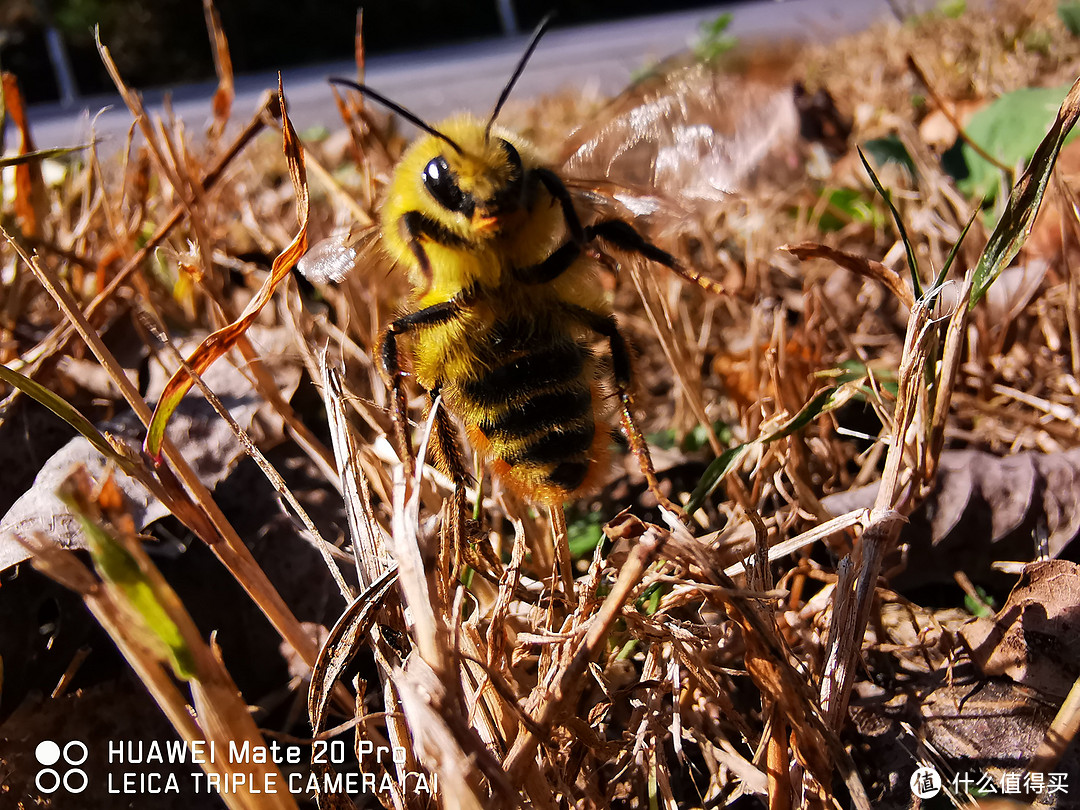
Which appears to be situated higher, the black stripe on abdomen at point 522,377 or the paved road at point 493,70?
the paved road at point 493,70

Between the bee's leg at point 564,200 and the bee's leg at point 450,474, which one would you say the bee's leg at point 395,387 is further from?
the bee's leg at point 564,200

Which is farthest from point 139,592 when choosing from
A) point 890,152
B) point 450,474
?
point 890,152

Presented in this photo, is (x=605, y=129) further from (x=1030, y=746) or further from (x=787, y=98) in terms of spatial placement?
(x=787, y=98)

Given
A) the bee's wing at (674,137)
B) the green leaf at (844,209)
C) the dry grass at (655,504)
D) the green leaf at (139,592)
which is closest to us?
the green leaf at (139,592)

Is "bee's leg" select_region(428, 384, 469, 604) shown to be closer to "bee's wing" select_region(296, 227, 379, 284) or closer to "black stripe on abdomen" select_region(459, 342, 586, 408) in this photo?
"black stripe on abdomen" select_region(459, 342, 586, 408)

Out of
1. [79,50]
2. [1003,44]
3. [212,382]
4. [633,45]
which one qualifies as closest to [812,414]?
[212,382]

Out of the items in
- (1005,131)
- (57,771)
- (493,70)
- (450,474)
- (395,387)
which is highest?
(493,70)

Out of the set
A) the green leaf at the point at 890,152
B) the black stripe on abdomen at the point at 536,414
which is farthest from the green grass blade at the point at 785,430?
the green leaf at the point at 890,152

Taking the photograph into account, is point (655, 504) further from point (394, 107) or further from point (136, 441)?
point (136, 441)
